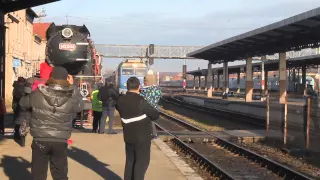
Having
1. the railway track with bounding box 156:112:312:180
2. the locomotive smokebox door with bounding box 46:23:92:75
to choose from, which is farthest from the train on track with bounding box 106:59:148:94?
the locomotive smokebox door with bounding box 46:23:92:75

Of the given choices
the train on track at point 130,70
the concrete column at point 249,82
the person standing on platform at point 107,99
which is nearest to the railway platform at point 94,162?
the person standing on platform at point 107,99

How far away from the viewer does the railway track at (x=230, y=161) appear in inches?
392

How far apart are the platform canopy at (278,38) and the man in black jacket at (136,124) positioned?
14864mm

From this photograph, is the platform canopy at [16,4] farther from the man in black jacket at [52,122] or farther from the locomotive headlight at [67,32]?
the man in black jacket at [52,122]

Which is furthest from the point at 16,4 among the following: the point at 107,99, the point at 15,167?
the point at 15,167

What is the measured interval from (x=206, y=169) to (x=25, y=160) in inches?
166

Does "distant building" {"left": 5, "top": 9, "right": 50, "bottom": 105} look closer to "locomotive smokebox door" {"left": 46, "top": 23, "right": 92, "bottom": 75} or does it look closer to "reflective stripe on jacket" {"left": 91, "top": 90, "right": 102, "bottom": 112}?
"reflective stripe on jacket" {"left": 91, "top": 90, "right": 102, "bottom": 112}

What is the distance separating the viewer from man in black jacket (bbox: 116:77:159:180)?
20.1ft

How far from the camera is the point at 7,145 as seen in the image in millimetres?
11039

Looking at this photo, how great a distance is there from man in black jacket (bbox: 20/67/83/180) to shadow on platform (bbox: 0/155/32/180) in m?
2.24

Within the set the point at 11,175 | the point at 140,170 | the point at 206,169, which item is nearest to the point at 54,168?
the point at 140,170

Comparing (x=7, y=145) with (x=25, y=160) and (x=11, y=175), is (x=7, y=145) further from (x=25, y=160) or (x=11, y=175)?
(x=11, y=175)

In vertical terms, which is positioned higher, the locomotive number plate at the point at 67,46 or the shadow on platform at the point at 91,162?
the locomotive number plate at the point at 67,46

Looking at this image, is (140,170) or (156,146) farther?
(156,146)
